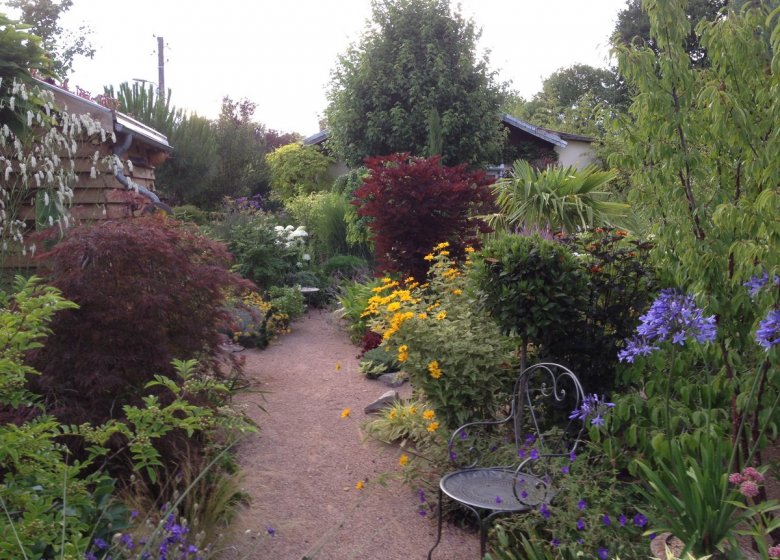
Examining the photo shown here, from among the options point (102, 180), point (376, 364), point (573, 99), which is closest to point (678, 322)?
point (376, 364)

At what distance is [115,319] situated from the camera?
12.1ft

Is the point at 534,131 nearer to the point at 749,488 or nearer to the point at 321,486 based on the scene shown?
the point at 321,486

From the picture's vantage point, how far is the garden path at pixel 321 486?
3.57m

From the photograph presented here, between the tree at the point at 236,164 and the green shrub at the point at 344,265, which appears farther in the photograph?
the tree at the point at 236,164

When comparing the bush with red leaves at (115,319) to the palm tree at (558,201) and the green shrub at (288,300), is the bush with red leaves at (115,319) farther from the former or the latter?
the palm tree at (558,201)

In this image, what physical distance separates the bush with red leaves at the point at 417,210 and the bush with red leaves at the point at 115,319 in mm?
3272

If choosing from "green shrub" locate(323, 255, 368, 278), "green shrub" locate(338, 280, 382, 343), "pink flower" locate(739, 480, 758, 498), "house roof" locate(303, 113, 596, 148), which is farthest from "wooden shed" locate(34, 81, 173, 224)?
"house roof" locate(303, 113, 596, 148)

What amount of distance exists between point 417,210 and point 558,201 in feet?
9.07

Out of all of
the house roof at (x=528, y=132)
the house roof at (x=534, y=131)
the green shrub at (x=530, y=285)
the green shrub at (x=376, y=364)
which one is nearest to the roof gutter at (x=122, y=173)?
the green shrub at (x=376, y=364)

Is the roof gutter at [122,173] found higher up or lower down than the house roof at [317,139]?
lower down

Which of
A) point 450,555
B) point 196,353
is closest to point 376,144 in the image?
point 196,353

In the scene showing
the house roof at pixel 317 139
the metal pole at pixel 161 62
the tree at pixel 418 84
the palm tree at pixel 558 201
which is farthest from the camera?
the metal pole at pixel 161 62

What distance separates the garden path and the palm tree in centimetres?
373

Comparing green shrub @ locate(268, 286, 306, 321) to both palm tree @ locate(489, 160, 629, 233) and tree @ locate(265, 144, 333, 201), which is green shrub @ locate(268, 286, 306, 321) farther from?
tree @ locate(265, 144, 333, 201)
